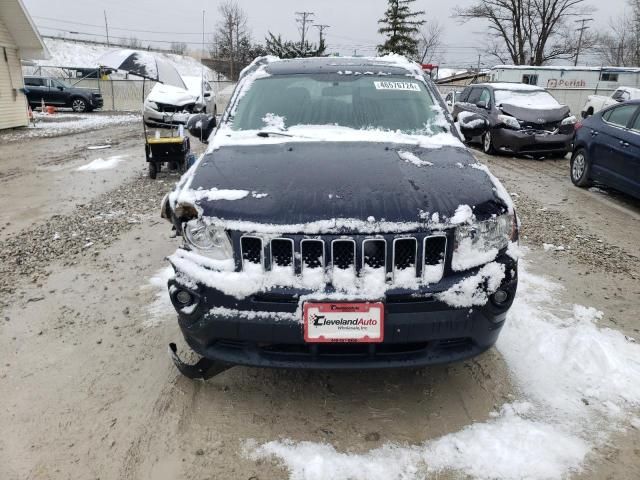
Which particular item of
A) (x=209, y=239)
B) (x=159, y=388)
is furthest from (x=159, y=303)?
(x=209, y=239)

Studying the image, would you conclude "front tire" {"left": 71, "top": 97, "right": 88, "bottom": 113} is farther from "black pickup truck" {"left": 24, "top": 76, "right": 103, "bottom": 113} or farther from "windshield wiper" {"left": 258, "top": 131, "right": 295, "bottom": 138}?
"windshield wiper" {"left": 258, "top": 131, "right": 295, "bottom": 138}

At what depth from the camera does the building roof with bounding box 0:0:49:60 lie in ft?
57.9

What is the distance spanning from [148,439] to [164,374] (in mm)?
603

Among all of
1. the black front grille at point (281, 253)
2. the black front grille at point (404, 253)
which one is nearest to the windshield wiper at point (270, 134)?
the black front grille at point (281, 253)

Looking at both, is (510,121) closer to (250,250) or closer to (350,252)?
(350,252)

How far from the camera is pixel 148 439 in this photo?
2.54 m

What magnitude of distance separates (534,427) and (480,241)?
983 millimetres

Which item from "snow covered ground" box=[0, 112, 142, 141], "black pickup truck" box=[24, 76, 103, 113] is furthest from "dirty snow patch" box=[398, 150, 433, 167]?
"black pickup truck" box=[24, 76, 103, 113]

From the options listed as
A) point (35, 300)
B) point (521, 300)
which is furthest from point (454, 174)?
point (35, 300)

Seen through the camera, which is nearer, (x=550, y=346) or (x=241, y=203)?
(x=241, y=203)

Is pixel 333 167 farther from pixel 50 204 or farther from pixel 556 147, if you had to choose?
pixel 556 147

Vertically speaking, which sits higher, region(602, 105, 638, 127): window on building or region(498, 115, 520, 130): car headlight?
region(602, 105, 638, 127): window on building

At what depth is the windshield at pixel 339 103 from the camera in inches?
145

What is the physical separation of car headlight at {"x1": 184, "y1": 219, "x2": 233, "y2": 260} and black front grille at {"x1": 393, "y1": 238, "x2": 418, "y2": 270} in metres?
0.78
